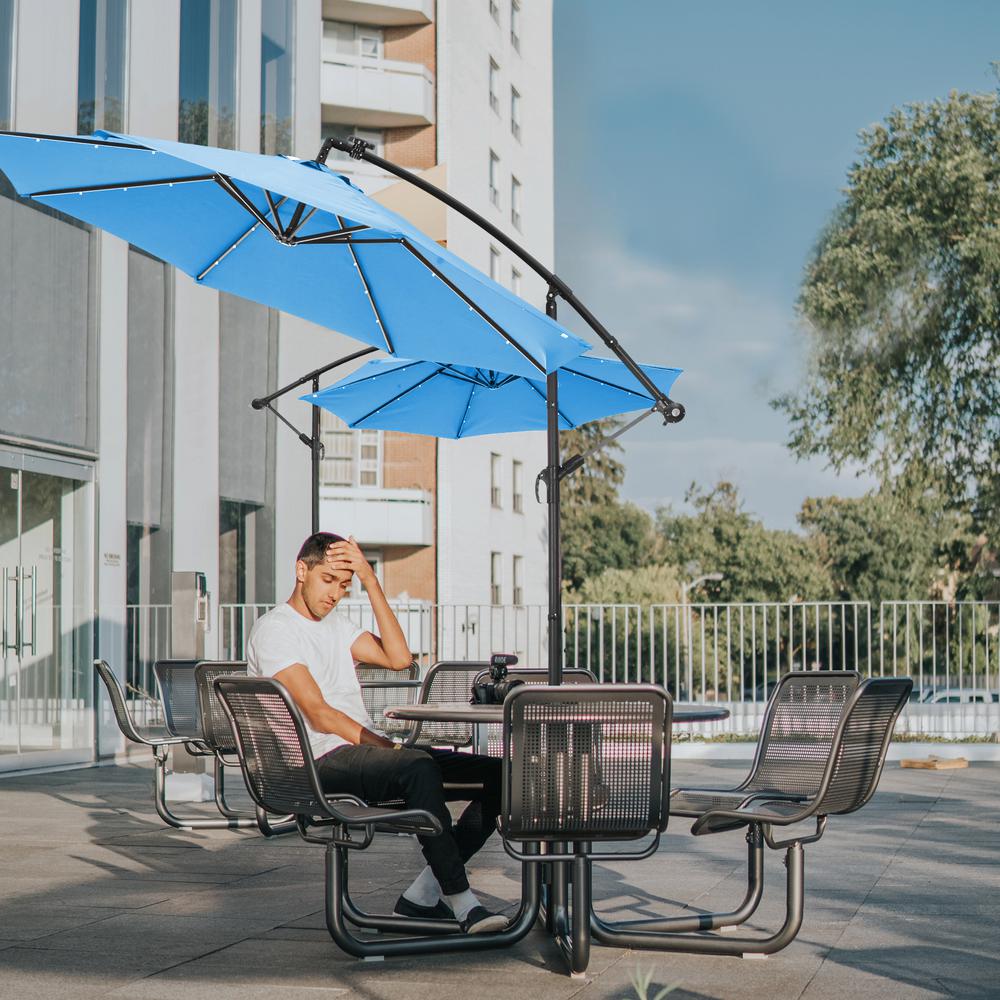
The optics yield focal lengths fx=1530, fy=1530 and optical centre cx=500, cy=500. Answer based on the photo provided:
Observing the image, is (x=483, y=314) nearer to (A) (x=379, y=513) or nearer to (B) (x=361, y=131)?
(A) (x=379, y=513)

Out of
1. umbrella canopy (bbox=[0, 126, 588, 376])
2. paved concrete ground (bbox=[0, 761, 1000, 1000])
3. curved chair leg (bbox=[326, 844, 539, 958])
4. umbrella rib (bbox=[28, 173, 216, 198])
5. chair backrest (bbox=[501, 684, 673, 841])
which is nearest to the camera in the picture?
chair backrest (bbox=[501, 684, 673, 841])

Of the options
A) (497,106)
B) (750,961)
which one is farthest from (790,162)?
(750,961)

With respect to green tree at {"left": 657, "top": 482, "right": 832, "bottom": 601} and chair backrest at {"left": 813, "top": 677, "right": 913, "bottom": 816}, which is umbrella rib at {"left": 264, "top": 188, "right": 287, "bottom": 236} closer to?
chair backrest at {"left": 813, "top": 677, "right": 913, "bottom": 816}

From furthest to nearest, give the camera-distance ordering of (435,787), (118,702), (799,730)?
(118,702), (799,730), (435,787)

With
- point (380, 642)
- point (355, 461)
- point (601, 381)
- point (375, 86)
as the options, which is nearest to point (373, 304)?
point (601, 381)

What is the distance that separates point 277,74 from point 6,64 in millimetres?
6381

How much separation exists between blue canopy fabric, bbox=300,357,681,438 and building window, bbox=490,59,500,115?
34511mm

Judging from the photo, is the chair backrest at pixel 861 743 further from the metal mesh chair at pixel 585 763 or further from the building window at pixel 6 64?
the building window at pixel 6 64

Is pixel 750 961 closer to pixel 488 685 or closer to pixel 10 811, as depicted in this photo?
pixel 488 685

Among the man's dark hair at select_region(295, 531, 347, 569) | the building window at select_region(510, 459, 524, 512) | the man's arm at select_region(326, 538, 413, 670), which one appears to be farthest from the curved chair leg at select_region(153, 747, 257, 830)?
the building window at select_region(510, 459, 524, 512)

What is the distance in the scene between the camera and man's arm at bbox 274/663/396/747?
6.09 metres

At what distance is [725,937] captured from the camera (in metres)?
5.93

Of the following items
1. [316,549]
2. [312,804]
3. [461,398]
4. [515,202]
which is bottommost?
[312,804]

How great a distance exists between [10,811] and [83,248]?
6.54 m
